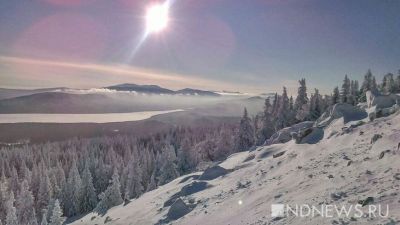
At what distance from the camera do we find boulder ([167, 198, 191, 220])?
2465 centimetres

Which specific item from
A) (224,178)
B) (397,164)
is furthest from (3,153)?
(397,164)

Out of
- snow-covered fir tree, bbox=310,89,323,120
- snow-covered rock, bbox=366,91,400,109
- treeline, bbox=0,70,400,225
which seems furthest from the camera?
snow-covered fir tree, bbox=310,89,323,120

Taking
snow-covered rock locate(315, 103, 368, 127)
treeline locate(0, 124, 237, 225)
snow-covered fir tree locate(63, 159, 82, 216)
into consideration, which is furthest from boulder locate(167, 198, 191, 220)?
snow-covered fir tree locate(63, 159, 82, 216)

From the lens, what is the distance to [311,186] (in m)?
19.9

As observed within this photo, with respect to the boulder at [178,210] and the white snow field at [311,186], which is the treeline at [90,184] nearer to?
the white snow field at [311,186]

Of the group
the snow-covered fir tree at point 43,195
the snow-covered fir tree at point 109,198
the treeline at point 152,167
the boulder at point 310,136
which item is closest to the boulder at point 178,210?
the boulder at point 310,136

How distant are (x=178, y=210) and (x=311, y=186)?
1015 cm

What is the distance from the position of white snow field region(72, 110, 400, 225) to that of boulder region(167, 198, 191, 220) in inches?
3.3

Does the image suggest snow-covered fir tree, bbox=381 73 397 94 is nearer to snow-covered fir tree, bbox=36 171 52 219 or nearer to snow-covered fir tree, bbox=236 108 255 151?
snow-covered fir tree, bbox=236 108 255 151

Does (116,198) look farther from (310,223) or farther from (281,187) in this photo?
(310,223)

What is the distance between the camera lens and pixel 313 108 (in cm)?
7556

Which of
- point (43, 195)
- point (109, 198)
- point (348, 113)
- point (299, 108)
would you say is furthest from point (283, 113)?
point (43, 195)

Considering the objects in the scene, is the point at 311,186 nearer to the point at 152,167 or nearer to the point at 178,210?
the point at 178,210

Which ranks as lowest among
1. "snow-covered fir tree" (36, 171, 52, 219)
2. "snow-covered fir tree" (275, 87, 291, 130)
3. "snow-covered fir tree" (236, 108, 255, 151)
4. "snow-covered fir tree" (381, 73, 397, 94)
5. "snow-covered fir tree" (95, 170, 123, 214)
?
"snow-covered fir tree" (36, 171, 52, 219)
